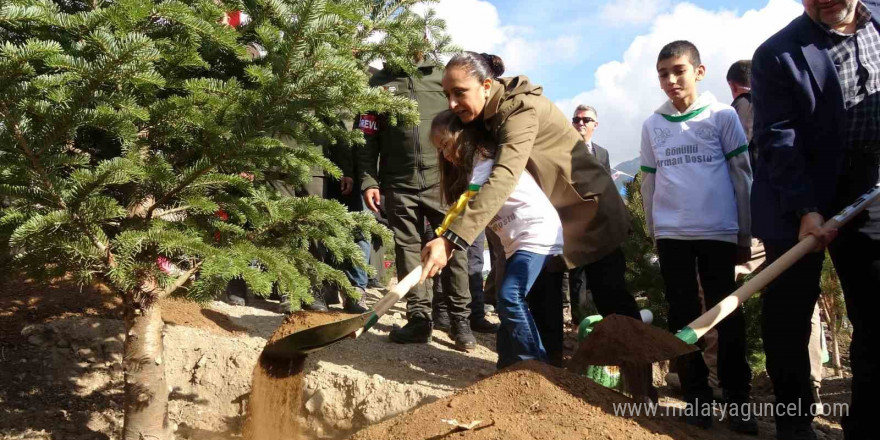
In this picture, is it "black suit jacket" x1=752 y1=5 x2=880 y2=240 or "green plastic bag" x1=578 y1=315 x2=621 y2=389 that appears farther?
"green plastic bag" x1=578 y1=315 x2=621 y2=389

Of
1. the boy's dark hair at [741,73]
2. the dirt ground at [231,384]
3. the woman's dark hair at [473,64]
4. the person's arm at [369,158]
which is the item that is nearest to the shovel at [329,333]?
the dirt ground at [231,384]

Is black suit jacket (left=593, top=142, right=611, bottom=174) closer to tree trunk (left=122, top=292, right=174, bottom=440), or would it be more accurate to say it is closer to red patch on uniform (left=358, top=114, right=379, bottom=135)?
red patch on uniform (left=358, top=114, right=379, bottom=135)

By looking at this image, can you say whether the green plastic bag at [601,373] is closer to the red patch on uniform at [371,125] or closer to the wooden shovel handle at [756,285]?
the wooden shovel handle at [756,285]

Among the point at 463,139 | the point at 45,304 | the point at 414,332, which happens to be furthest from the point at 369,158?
the point at 45,304

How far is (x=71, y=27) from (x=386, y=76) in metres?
2.84

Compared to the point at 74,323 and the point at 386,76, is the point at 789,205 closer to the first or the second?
the point at 386,76

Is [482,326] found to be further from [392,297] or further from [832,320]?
[392,297]

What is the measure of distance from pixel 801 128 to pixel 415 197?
2.67 meters

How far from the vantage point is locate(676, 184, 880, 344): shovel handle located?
286cm

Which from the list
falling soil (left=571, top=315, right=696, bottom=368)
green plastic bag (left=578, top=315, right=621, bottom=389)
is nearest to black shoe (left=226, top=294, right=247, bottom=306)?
green plastic bag (left=578, top=315, right=621, bottom=389)

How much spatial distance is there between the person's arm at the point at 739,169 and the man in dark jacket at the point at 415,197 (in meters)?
1.98

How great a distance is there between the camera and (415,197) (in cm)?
515

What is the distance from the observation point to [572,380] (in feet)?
9.32

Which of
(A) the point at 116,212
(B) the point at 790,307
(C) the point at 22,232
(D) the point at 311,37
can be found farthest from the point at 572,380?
(C) the point at 22,232
